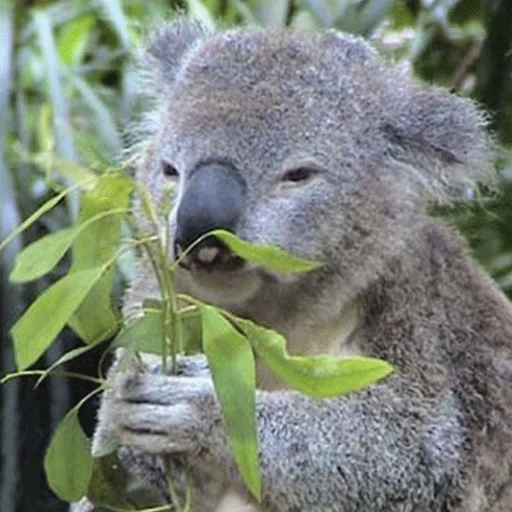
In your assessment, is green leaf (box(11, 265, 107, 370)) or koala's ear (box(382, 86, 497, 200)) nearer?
green leaf (box(11, 265, 107, 370))

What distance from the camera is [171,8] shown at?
490cm

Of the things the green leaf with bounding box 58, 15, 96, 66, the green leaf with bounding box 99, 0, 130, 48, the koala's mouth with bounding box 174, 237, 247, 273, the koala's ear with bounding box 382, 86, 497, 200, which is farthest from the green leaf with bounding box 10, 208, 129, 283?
the green leaf with bounding box 58, 15, 96, 66

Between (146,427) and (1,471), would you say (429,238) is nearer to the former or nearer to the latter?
(146,427)

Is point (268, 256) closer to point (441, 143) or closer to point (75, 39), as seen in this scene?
point (441, 143)

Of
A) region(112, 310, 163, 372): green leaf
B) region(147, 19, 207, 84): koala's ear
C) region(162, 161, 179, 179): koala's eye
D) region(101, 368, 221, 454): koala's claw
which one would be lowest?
region(101, 368, 221, 454): koala's claw

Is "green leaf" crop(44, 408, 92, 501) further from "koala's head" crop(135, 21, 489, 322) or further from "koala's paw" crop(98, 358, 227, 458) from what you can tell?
"koala's head" crop(135, 21, 489, 322)

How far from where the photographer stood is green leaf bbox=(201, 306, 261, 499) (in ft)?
7.21

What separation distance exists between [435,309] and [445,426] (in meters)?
0.22

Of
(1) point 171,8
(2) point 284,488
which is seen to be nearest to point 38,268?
(2) point 284,488

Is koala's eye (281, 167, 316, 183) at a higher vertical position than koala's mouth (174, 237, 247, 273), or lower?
higher

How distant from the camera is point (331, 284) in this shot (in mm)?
2982

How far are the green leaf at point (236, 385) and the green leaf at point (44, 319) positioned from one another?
0.17 metres

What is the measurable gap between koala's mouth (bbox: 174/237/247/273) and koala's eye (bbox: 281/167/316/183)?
0.77 feet

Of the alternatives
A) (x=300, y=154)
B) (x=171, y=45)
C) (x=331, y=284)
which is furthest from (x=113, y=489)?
(x=171, y=45)
